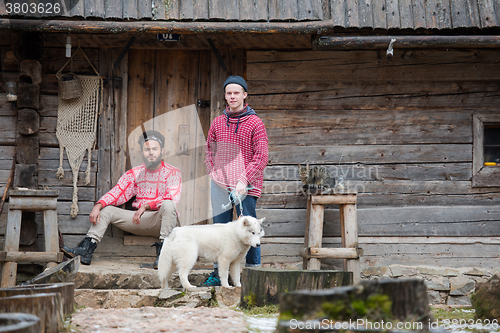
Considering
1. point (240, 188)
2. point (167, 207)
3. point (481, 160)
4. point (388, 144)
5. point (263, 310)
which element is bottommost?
point (263, 310)

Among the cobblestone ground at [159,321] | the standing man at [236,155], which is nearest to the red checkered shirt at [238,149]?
the standing man at [236,155]

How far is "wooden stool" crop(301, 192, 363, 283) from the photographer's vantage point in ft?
17.8

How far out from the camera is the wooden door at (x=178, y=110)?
6230mm

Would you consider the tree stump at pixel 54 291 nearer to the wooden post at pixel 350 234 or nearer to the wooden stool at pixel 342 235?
the wooden stool at pixel 342 235

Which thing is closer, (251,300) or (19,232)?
(251,300)

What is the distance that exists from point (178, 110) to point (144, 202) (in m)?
1.38

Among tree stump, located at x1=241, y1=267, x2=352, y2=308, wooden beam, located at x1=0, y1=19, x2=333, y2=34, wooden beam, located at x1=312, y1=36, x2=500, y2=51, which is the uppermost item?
wooden beam, located at x1=0, y1=19, x2=333, y2=34

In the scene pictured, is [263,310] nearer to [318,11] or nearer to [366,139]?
[366,139]

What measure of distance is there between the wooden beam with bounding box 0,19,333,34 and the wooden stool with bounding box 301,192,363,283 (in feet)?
6.51

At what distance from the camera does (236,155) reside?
4.93 m

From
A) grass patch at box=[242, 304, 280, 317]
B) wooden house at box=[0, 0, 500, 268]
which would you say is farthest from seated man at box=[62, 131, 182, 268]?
grass patch at box=[242, 304, 280, 317]

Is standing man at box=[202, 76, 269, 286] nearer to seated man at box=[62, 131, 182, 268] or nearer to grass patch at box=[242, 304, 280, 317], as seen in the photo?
seated man at box=[62, 131, 182, 268]

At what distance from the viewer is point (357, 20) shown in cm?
553

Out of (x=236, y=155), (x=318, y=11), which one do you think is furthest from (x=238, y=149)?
(x=318, y=11)
